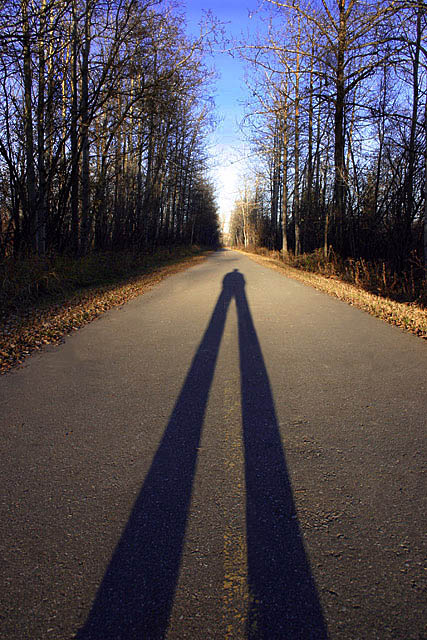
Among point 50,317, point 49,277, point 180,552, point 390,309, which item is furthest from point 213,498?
point 49,277

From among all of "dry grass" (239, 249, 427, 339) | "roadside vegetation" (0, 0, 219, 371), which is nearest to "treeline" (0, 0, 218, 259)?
"roadside vegetation" (0, 0, 219, 371)

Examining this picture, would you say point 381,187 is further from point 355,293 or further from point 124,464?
point 124,464

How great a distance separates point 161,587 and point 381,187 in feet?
54.0

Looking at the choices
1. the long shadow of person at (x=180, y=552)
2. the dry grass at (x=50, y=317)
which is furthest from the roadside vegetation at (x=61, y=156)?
the long shadow of person at (x=180, y=552)

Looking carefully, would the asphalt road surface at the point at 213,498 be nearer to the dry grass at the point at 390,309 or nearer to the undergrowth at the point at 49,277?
the dry grass at the point at 390,309

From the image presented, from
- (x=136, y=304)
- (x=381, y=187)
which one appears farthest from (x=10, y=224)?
(x=381, y=187)

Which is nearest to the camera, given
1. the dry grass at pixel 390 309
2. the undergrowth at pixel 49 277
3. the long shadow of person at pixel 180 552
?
the long shadow of person at pixel 180 552

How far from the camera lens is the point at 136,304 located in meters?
9.04

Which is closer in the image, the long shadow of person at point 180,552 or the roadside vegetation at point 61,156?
the long shadow of person at point 180,552

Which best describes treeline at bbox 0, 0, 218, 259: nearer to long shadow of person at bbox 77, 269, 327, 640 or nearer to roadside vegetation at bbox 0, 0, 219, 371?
roadside vegetation at bbox 0, 0, 219, 371

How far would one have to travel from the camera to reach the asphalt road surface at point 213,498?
1.62 metres

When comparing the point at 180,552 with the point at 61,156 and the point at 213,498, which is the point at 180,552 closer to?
the point at 213,498

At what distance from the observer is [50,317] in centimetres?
736

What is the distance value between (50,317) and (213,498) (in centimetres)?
600
